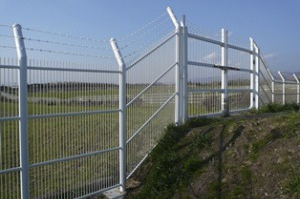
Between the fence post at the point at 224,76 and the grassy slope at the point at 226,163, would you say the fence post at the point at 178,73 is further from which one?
the fence post at the point at 224,76

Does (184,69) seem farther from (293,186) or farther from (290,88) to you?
(290,88)

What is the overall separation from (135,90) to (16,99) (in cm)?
245

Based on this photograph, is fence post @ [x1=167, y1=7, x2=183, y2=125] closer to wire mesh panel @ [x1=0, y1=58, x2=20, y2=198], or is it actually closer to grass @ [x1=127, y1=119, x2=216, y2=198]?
grass @ [x1=127, y1=119, x2=216, y2=198]

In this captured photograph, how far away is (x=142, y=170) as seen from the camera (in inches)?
267

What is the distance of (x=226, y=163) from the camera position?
5.96 meters

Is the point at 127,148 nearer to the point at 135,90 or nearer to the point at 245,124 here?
the point at 135,90

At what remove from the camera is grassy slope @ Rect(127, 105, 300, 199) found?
5.25 metres

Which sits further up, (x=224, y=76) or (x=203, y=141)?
(x=224, y=76)

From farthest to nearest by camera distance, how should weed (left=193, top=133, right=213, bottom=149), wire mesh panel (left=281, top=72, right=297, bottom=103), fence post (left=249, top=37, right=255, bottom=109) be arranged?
wire mesh panel (left=281, top=72, right=297, bottom=103) < fence post (left=249, top=37, right=255, bottom=109) < weed (left=193, top=133, right=213, bottom=149)

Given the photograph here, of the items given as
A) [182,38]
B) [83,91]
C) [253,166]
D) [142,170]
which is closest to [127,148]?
[142,170]

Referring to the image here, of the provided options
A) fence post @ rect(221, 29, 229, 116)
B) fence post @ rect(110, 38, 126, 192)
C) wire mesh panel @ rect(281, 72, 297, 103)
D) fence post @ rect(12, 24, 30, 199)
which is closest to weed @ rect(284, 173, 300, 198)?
fence post @ rect(110, 38, 126, 192)

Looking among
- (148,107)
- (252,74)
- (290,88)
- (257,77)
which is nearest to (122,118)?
(148,107)

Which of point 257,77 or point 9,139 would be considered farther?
point 257,77

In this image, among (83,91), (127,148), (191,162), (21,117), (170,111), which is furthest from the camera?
(170,111)
